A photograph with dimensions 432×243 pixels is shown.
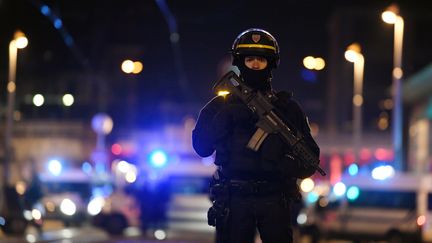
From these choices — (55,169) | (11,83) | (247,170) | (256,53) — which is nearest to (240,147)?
(247,170)

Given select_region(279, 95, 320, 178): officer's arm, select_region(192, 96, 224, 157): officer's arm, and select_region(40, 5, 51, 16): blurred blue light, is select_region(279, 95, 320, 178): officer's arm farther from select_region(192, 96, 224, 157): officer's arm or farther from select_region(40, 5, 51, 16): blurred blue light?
select_region(40, 5, 51, 16): blurred blue light

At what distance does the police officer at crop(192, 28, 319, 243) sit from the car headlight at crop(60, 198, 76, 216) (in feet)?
76.7

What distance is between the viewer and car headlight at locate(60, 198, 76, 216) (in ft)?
92.0

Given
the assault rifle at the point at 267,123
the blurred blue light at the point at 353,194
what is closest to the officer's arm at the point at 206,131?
the assault rifle at the point at 267,123

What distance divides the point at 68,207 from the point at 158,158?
5.85 meters

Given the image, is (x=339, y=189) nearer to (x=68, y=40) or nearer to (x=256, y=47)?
(x=68, y=40)

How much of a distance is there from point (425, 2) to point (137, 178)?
42545 millimetres

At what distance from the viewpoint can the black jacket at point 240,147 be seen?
17.0 feet

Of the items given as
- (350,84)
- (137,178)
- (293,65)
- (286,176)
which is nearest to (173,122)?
(350,84)

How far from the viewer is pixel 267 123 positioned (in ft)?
16.9

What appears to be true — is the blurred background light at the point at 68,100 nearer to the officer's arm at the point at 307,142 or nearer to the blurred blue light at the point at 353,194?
the blurred blue light at the point at 353,194

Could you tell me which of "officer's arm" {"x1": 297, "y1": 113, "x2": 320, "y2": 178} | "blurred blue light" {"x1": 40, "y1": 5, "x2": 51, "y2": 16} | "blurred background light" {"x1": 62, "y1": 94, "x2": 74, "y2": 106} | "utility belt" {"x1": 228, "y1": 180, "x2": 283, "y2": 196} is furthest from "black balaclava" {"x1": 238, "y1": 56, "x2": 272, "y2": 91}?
"blurred background light" {"x1": 62, "y1": 94, "x2": 74, "y2": 106}

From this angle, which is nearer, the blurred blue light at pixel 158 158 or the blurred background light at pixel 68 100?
the blurred blue light at pixel 158 158

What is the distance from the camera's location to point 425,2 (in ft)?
205
